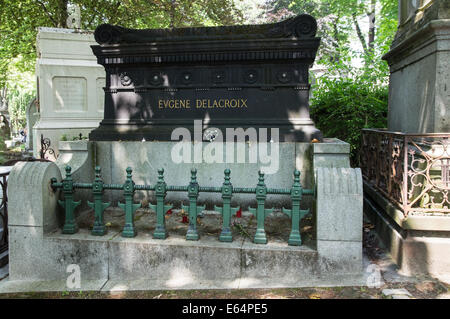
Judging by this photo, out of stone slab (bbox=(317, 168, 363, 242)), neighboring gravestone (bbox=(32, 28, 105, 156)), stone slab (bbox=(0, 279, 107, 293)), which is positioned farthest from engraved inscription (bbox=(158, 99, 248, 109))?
neighboring gravestone (bbox=(32, 28, 105, 156))

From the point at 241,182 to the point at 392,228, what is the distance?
2.08m

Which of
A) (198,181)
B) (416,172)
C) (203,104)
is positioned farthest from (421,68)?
(198,181)

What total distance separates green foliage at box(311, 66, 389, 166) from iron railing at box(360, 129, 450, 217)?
2.63 metres

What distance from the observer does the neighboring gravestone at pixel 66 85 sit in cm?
1327

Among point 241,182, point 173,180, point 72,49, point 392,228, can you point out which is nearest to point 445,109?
point 392,228

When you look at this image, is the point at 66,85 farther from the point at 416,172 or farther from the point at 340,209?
the point at 416,172

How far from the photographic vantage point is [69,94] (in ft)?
45.1

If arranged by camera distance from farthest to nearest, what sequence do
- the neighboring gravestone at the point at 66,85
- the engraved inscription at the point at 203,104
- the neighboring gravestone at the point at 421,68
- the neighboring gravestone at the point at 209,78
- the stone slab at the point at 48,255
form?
the neighboring gravestone at the point at 66,85 → the engraved inscription at the point at 203,104 → the neighboring gravestone at the point at 209,78 → the neighboring gravestone at the point at 421,68 → the stone slab at the point at 48,255

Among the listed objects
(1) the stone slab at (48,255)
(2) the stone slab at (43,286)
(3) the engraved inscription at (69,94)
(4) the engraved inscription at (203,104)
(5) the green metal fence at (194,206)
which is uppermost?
(3) the engraved inscription at (69,94)

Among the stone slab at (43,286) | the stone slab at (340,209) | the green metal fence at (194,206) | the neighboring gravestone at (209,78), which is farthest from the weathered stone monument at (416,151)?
the stone slab at (43,286)

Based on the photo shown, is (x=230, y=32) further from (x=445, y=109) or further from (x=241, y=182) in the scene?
(x=445, y=109)

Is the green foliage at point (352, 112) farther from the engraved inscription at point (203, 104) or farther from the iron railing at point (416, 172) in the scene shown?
the engraved inscription at point (203, 104)

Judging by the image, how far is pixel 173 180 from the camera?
5426mm

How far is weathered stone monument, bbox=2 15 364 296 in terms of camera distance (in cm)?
382
